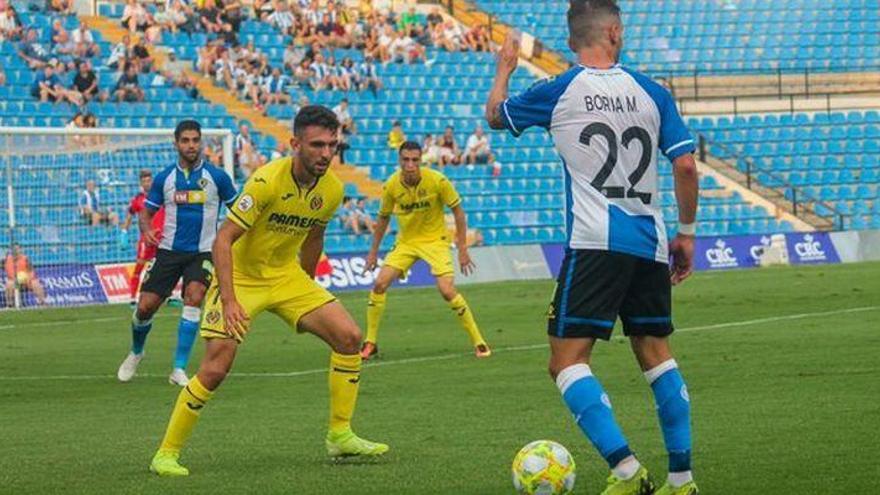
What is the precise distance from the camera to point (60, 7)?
39.6 metres

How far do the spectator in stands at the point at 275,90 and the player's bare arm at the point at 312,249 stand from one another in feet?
93.4

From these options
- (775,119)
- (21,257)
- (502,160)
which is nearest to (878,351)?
(21,257)

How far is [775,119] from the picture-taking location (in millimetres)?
47094

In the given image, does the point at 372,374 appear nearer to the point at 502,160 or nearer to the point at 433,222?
the point at 433,222

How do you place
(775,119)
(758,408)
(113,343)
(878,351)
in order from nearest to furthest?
1. (758,408)
2. (878,351)
3. (113,343)
4. (775,119)

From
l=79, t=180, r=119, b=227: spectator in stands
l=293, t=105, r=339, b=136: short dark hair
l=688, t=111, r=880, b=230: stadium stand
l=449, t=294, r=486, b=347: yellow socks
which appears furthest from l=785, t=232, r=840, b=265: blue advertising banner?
l=293, t=105, r=339, b=136: short dark hair

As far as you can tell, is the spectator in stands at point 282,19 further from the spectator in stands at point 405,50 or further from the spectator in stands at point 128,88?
the spectator in stands at point 128,88

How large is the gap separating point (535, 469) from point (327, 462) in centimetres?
247

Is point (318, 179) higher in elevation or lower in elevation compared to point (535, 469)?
higher

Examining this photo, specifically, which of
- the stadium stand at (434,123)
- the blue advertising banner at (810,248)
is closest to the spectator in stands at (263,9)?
the stadium stand at (434,123)

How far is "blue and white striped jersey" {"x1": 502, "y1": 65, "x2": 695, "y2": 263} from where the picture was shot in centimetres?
890

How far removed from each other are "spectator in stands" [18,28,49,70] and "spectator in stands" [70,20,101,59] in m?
0.71

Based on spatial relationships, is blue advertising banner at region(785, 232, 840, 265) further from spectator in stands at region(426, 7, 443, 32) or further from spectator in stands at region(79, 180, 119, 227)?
spectator in stands at region(79, 180, 119, 227)

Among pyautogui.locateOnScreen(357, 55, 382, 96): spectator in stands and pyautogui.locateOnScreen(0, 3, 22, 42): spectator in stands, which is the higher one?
pyautogui.locateOnScreen(0, 3, 22, 42): spectator in stands
